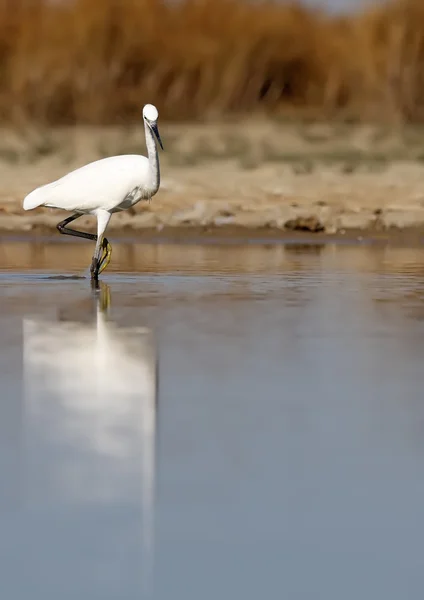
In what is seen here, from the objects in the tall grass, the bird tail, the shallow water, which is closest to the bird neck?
the bird tail

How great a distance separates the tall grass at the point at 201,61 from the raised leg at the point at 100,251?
10.9m

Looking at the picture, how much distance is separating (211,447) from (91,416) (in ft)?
2.00

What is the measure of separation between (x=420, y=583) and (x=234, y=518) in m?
0.68

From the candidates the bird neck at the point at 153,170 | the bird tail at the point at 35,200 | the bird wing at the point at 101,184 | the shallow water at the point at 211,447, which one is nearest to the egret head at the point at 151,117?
the bird neck at the point at 153,170

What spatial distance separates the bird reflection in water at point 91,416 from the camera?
15.0ft

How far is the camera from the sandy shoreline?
56.0ft

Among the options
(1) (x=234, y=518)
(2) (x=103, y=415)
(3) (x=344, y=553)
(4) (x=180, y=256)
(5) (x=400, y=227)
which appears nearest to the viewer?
(3) (x=344, y=553)

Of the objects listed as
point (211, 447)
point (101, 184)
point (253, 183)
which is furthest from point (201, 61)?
point (211, 447)

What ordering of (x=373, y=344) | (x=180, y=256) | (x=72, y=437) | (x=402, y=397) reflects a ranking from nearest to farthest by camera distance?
(x=72, y=437) < (x=402, y=397) < (x=373, y=344) < (x=180, y=256)

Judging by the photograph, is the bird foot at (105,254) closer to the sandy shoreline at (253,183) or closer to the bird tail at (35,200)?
the bird tail at (35,200)

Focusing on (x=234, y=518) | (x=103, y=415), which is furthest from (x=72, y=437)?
(x=234, y=518)

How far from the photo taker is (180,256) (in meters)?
13.9

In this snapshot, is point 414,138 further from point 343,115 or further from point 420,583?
point 420,583

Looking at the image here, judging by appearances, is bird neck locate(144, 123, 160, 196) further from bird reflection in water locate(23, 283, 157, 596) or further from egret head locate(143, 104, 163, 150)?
bird reflection in water locate(23, 283, 157, 596)
